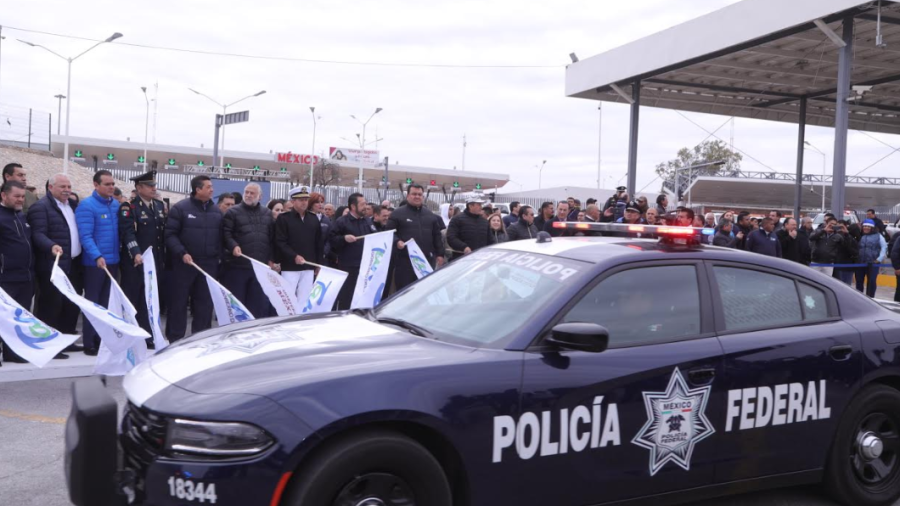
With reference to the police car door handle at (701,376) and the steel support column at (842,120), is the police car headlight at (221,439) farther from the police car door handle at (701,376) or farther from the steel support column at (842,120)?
the steel support column at (842,120)

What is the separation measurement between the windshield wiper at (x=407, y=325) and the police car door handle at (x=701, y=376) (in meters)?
1.31

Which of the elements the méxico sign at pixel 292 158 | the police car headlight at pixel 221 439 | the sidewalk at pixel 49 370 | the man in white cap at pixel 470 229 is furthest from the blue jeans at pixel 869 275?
the méxico sign at pixel 292 158

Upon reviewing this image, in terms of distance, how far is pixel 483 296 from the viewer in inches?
165

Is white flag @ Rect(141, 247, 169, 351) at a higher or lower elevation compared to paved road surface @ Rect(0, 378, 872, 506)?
higher

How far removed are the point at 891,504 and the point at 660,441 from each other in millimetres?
1825

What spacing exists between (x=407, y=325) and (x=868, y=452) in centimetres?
272

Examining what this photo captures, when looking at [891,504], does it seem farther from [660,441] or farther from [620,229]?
[620,229]

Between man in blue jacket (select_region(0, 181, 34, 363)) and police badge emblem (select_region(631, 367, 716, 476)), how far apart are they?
20.7 ft

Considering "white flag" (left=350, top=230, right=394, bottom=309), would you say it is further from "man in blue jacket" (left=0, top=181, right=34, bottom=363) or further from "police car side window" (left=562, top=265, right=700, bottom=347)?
"police car side window" (left=562, top=265, right=700, bottom=347)

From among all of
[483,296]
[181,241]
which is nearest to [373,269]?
[181,241]

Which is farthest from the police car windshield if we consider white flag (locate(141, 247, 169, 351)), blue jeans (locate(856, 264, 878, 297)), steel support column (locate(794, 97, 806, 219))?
steel support column (locate(794, 97, 806, 219))

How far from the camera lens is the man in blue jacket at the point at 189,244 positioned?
8.67m

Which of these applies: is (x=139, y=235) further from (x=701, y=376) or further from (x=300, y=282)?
(x=701, y=376)

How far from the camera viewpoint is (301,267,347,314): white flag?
355 inches
